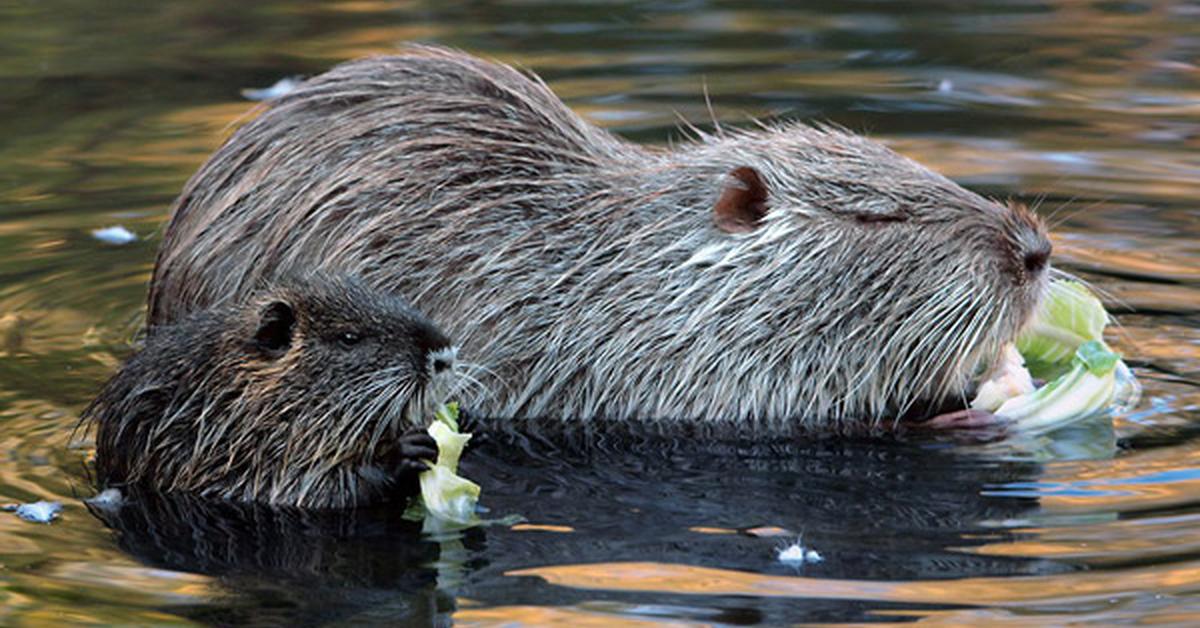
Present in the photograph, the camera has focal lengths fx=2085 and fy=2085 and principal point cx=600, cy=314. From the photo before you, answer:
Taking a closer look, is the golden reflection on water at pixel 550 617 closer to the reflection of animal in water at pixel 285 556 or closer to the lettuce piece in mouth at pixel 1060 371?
the reflection of animal in water at pixel 285 556

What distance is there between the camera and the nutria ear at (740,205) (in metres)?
5.96

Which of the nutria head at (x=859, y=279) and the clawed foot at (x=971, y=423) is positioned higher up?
the nutria head at (x=859, y=279)

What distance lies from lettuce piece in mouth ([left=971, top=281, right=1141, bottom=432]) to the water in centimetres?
10

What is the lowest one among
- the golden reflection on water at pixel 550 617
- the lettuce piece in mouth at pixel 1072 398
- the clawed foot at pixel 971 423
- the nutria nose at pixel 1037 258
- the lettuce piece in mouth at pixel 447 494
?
the golden reflection on water at pixel 550 617

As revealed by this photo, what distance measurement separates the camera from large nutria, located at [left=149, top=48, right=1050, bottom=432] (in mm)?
5863

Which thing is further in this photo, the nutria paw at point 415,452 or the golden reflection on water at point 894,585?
the nutria paw at point 415,452

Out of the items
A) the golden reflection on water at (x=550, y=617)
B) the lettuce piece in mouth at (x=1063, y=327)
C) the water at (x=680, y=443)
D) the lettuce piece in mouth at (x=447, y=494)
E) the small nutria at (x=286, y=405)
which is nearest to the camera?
the golden reflection on water at (x=550, y=617)

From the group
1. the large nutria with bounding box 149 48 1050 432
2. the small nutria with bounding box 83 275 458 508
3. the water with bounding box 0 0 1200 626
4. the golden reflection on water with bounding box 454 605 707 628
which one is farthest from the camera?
the large nutria with bounding box 149 48 1050 432

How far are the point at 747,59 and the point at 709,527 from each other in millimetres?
5514

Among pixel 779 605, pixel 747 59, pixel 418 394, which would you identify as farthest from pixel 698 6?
pixel 779 605

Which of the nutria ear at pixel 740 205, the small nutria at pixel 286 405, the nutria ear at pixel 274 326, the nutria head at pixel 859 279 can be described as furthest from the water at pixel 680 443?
the nutria ear at pixel 740 205

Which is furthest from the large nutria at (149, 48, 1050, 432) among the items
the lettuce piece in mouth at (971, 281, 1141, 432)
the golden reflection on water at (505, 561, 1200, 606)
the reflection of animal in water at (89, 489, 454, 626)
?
the golden reflection on water at (505, 561, 1200, 606)

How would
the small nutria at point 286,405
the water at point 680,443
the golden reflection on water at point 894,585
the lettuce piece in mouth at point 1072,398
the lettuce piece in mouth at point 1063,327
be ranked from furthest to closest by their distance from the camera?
the lettuce piece in mouth at point 1063,327 < the lettuce piece in mouth at point 1072,398 < the small nutria at point 286,405 < the water at point 680,443 < the golden reflection on water at point 894,585

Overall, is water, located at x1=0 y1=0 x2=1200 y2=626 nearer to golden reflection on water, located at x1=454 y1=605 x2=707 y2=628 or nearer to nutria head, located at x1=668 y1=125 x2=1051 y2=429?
golden reflection on water, located at x1=454 y1=605 x2=707 y2=628
